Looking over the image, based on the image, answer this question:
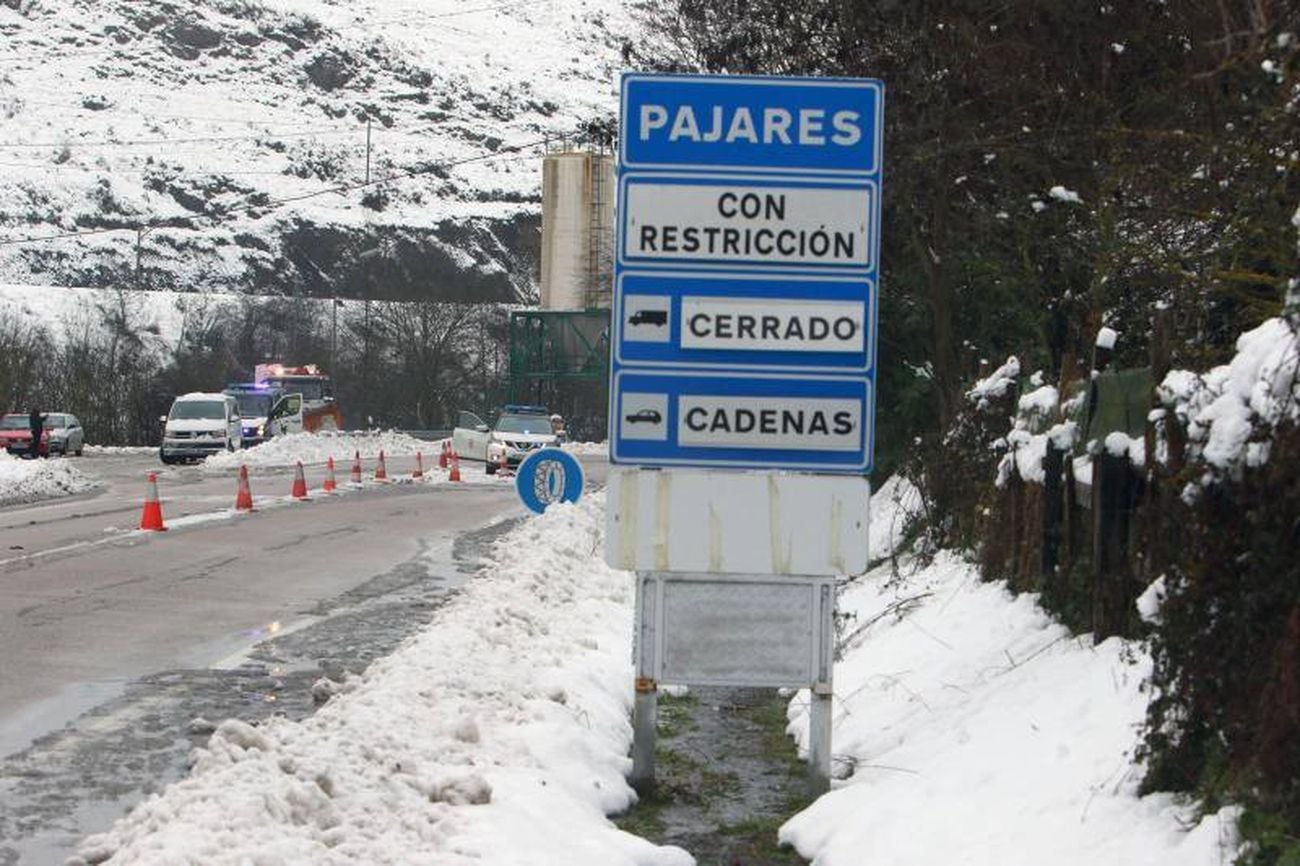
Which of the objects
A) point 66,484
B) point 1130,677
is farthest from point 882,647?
point 66,484

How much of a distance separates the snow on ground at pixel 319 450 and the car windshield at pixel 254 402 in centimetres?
264

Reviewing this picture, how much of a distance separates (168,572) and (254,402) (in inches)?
1905

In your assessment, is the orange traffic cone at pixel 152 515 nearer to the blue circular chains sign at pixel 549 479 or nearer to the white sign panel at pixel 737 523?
the blue circular chains sign at pixel 549 479

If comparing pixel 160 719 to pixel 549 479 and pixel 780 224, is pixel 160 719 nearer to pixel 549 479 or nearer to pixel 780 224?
pixel 780 224

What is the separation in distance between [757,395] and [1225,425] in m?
2.98

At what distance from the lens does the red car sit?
56469mm

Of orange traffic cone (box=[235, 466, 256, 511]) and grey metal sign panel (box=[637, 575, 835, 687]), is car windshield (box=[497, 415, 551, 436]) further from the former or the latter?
grey metal sign panel (box=[637, 575, 835, 687])

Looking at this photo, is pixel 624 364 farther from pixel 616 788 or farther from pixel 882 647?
pixel 882 647

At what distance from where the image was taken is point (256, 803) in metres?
6.33

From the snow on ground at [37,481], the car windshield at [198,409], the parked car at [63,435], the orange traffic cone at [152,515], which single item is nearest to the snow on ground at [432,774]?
the orange traffic cone at [152,515]

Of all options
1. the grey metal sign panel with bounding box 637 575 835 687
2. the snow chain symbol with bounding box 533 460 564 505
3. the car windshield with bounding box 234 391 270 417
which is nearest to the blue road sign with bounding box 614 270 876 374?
the grey metal sign panel with bounding box 637 575 835 687

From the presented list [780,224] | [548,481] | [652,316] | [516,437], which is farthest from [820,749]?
[516,437]

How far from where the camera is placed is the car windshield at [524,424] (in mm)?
47531

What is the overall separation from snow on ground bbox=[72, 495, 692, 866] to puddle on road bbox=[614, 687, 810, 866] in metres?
0.24
